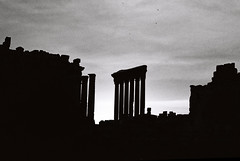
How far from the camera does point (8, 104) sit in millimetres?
25344

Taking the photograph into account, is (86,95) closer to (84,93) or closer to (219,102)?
(84,93)

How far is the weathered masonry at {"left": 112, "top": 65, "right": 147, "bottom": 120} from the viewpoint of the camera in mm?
31328

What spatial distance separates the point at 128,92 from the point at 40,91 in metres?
9.25

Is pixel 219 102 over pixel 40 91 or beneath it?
beneath

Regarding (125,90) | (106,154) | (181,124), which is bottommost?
(106,154)

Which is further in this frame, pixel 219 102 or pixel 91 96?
pixel 91 96

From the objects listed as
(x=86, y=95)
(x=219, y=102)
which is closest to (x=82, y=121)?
(x=86, y=95)

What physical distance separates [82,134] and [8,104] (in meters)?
5.69

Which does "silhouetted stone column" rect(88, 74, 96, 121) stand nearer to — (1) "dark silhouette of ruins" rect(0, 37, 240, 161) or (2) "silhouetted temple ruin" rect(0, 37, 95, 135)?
(1) "dark silhouette of ruins" rect(0, 37, 240, 161)

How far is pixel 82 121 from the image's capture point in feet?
90.0

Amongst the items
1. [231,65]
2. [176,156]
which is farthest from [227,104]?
[176,156]

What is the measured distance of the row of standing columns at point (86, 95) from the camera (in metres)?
30.0

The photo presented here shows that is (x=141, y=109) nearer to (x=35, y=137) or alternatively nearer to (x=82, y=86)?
(x=82, y=86)

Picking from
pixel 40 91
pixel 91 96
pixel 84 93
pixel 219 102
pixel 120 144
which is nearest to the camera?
pixel 120 144
